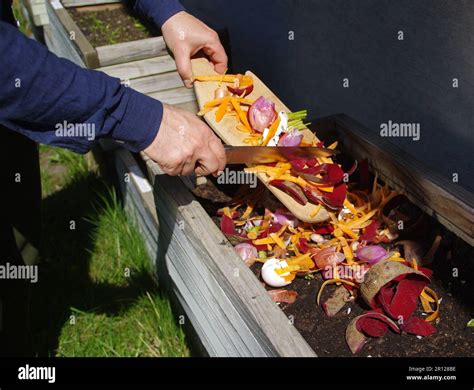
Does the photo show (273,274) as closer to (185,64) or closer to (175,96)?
(185,64)

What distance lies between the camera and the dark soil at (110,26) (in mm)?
4785

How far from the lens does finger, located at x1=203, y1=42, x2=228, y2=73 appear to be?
2688 mm

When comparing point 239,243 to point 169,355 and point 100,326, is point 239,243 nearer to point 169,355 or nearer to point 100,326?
point 169,355

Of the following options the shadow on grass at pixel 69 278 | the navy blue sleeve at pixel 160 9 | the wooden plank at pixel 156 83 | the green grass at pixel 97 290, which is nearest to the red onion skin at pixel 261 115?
the navy blue sleeve at pixel 160 9

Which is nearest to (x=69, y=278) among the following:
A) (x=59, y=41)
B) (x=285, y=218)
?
(x=285, y=218)

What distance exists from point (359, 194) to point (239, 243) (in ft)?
1.79

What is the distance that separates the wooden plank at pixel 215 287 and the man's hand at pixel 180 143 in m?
0.28

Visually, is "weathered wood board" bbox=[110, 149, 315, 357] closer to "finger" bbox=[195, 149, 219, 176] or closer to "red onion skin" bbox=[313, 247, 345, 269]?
"finger" bbox=[195, 149, 219, 176]

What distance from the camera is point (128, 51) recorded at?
3.91m

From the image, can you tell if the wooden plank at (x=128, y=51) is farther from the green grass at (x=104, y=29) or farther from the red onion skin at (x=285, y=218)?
the red onion skin at (x=285, y=218)

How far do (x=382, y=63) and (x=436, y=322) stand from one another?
53.0 inches

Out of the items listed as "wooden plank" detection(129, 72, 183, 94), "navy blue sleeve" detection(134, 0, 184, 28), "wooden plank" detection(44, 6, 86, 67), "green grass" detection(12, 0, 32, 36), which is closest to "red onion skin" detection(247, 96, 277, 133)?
"navy blue sleeve" detection(134, 0, 184, 28)

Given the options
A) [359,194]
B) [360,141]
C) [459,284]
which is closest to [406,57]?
[360,141]
